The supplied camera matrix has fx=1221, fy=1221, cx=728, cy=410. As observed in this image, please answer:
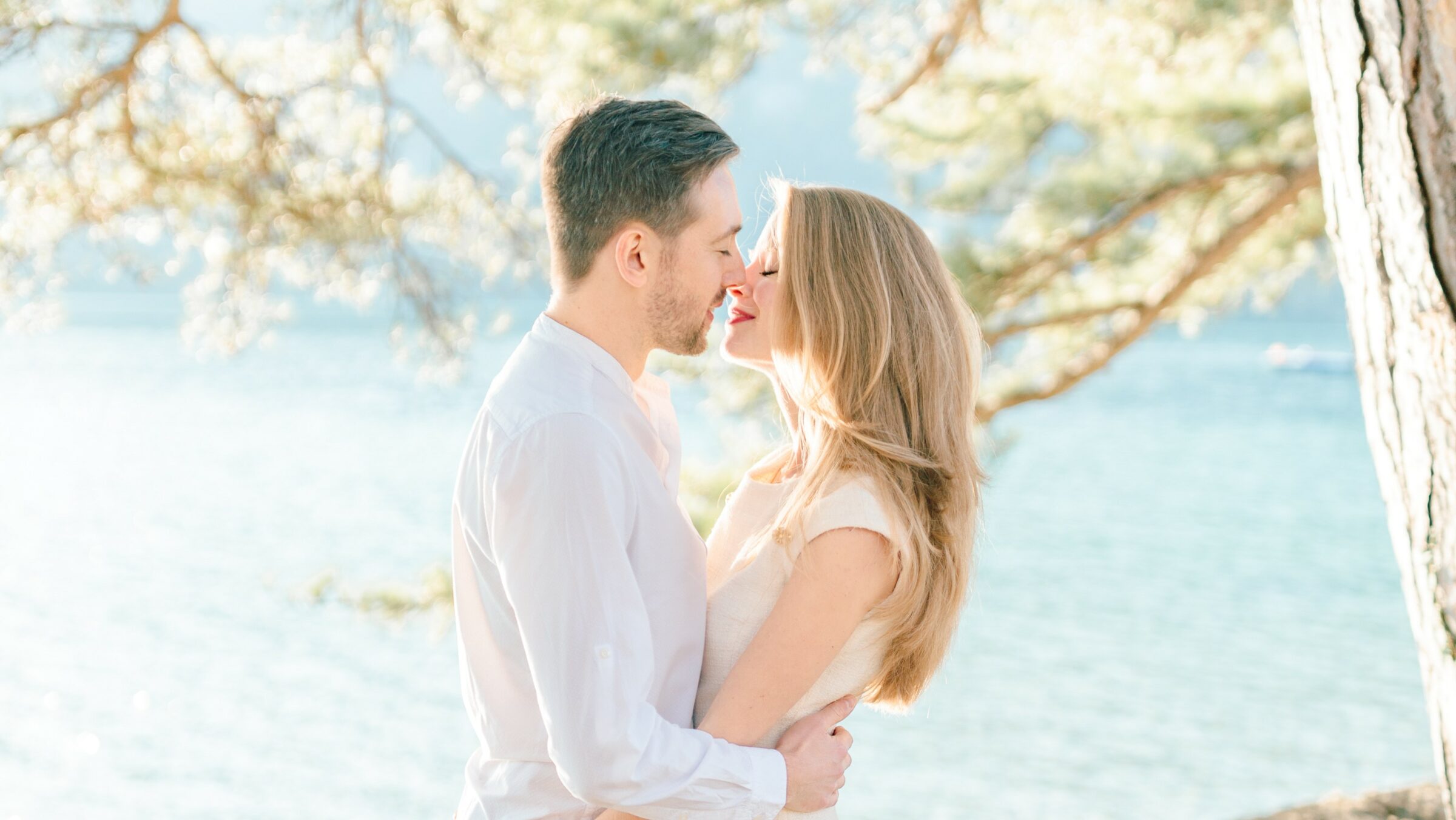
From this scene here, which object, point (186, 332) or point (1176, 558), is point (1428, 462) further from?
point (1176, 558)

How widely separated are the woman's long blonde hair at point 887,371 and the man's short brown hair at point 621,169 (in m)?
0.25

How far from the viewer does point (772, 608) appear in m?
1.66

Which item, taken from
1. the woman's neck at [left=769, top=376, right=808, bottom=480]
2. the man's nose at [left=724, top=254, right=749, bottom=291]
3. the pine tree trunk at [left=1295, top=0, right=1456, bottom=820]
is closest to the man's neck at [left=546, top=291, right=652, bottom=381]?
the man's nose at [left=724, top=254, right=749, bottom=291]

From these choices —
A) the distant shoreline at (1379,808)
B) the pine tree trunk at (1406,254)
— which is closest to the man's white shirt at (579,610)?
the pine tree trunk at (1406,254)

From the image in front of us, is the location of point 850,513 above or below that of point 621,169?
below

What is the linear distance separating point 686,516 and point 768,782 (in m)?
0.37

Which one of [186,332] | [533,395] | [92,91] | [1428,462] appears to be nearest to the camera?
→ [533,395]

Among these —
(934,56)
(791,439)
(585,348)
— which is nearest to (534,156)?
(934,56)

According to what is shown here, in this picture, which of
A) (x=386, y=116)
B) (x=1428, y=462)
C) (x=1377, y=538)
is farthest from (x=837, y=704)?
(x=1377, y=538)

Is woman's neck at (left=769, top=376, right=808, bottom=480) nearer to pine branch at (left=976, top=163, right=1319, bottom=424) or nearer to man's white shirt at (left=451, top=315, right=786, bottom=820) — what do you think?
man's white shirt at (left=451, top=315, right=786, bottom=820)

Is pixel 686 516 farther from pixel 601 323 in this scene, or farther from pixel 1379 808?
pixel 1379 808

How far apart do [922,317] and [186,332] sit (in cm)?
480

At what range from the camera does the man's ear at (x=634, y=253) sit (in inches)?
59.4

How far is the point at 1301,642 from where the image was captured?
14.7m
